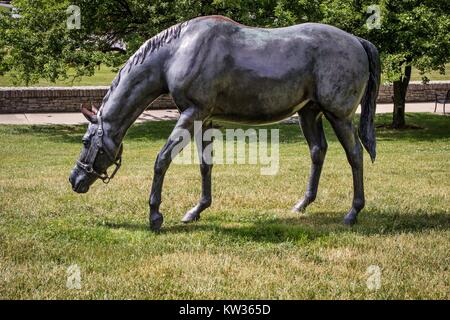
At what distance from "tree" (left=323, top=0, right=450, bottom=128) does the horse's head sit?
31.8 ft

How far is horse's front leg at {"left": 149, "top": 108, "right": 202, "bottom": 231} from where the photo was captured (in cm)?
589

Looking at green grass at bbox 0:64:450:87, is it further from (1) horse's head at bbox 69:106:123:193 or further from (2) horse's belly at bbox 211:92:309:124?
(2) horse's belly at bbox 211:92:309:124

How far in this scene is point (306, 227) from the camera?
6.24 meters

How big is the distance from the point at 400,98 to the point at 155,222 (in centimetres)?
1284

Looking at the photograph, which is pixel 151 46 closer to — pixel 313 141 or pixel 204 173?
pixel 204 173

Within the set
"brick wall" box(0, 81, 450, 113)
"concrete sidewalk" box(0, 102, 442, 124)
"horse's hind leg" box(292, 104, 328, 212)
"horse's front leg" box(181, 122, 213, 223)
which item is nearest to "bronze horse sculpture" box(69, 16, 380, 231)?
"horse's front leg" box(181, 122, 213, 223)

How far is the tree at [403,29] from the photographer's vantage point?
14609 millimetres

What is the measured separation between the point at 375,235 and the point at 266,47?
7.05 ft

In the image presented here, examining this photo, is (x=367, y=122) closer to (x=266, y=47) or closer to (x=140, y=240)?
(x=266, y=47)

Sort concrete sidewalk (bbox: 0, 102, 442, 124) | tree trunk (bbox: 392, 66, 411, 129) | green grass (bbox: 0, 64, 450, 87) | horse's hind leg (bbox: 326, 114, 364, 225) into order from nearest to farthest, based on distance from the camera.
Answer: horse's hind leg (bbox: 326, 114, 364, 225)
tree trunk (bbox: 392, 66, 411, 129)
concrete sidewalk (bbox: 0, 102, 442, 124)
green grass (bbox: 0, 64, 450, 87)

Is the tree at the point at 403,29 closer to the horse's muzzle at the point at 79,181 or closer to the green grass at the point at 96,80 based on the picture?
the horse's muzzle at the point at 79,181

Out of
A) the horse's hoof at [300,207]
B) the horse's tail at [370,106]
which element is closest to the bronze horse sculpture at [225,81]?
the horse's tail at [370,106]

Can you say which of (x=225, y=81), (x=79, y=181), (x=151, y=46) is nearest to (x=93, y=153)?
(x=79, y=181)

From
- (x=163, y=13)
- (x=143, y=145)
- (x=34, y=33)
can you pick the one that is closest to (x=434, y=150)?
(x=143, y=145)
